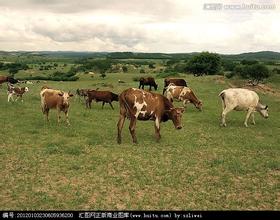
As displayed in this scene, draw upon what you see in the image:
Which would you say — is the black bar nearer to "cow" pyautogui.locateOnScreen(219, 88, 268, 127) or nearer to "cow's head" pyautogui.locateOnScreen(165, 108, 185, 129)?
"cow's head" pyautogui.locateOnScreen(165, 108, 185, 129)

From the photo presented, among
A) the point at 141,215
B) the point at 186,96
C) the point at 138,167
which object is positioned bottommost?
the point at 138,167

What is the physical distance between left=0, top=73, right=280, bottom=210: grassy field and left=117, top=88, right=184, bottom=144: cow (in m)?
1.06

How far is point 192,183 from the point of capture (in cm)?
1090

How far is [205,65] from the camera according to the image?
75875 millimetres

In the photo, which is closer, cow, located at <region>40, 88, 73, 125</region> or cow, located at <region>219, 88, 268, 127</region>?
cow, located at <region>40, 88, 73, 125</region>

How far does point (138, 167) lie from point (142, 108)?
3.75 m

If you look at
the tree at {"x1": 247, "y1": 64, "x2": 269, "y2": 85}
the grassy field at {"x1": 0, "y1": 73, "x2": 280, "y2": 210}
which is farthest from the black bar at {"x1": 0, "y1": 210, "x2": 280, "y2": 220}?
the tree at {"x1": 247, "y1": 64, "x2": 269, "y2": 85}

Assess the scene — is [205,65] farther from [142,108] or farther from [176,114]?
[142,108]

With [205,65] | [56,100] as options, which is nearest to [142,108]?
[56,100]

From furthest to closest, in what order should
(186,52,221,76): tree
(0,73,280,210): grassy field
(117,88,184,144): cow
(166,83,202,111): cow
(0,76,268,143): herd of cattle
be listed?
(186,52,221,76): tree → (166,83,202,111): cow → (0,76,268,143): herd of cattle → (117,88,184,144): cow → (0,73,280,210): grassy field

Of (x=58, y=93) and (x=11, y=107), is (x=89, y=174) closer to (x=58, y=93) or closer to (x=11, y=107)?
(x=58, y=93)

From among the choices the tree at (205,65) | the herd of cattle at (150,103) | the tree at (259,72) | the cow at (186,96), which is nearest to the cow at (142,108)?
the herd of cattle at (150,103)

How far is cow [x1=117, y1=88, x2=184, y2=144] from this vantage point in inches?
598

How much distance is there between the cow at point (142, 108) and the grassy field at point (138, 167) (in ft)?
3.48
